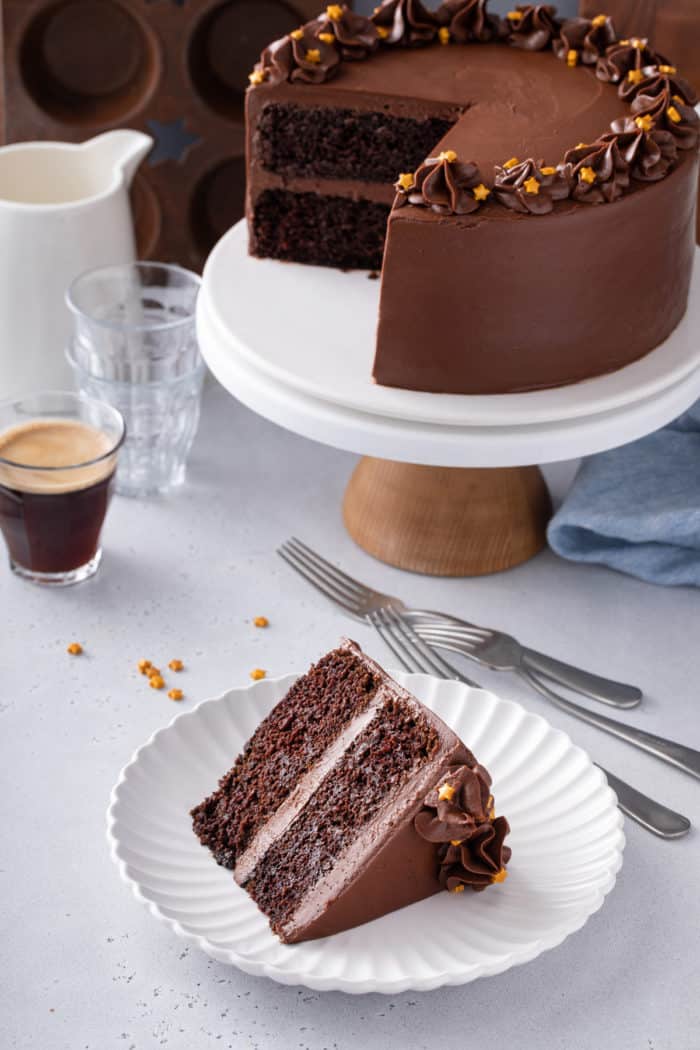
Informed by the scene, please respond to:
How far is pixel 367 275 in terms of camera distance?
100.0 inches

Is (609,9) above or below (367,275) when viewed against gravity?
above

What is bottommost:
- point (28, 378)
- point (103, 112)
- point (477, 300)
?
point (28, 378)

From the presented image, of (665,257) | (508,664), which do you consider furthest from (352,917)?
(665,257)

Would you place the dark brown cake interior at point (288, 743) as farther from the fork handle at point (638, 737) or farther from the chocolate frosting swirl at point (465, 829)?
the fork handle at point (638, 737)

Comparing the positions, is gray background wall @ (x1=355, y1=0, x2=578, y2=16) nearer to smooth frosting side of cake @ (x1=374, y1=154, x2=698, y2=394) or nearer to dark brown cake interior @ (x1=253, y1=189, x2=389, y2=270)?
dark brown cake interior @ (x1=253, y1=189, x2=389, y2=270)

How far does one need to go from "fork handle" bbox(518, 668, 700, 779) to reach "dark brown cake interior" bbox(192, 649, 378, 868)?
1.41 ft

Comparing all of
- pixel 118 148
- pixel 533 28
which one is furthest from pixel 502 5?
pixel 118 148

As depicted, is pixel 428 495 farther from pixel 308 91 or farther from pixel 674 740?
pixel 308 91

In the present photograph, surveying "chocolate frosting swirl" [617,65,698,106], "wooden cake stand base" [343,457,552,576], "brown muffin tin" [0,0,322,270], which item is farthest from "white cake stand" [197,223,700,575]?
"brown muffin tin" [0,0,322,270]

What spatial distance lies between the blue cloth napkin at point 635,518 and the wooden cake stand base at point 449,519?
85mm

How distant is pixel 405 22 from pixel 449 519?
3.20 feet

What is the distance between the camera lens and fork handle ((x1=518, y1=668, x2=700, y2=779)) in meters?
1.97

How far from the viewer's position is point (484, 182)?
2.09 meters

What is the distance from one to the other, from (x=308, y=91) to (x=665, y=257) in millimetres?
753
